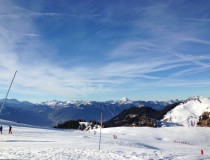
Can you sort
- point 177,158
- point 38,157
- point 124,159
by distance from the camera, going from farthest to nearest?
point 177,158 → point 124,159 → point 38,157

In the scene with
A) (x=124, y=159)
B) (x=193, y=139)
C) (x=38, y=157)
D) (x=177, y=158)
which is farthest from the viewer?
(x=193, y=139)

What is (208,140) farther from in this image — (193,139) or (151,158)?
(151,158)

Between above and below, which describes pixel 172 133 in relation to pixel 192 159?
above

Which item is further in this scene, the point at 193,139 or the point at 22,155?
the point at 193,139

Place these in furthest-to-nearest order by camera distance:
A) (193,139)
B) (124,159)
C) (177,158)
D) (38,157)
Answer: (193,139) → (177,158) → (124,159) → (38,157)

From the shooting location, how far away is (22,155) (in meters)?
29.4

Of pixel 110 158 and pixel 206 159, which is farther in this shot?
pixel 206 159

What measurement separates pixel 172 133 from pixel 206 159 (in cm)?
12436

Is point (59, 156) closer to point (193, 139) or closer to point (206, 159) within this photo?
point (206, 159)

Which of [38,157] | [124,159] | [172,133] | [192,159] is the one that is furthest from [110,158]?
[172,133]

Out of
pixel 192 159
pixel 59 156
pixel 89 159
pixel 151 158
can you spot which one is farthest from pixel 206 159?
pixel 59 156

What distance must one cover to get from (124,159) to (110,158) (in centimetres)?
164

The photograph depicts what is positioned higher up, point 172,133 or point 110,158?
point 172,133

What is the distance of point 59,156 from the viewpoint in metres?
30.6
